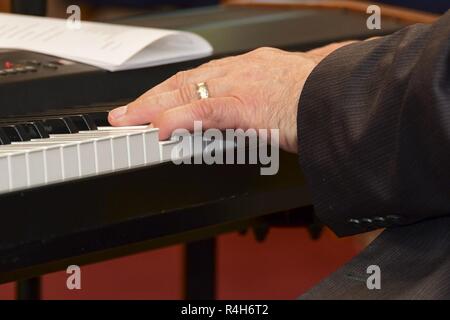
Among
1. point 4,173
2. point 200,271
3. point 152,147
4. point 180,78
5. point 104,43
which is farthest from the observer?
point 200,271

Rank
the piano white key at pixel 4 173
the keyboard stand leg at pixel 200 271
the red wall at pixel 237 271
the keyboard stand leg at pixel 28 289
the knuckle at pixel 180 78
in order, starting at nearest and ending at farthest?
the piano white key at pixel 4 173
the knuckle at pixel 180 78
the keyboard stand leg at pixel 28 289
the keyboard stand leg at pixel 200 271
the red wall at pixel 237 271

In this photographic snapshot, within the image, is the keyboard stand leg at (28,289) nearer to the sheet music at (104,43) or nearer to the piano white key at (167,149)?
the sheet music at (104,43)

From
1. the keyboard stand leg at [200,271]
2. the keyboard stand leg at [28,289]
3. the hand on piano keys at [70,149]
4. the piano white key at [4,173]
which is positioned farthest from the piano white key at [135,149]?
the keyboard stand leg at [200,271]

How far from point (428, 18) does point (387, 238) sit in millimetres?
751

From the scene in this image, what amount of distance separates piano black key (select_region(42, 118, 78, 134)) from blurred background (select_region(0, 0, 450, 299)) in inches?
32.2

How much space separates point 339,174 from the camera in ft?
2.89

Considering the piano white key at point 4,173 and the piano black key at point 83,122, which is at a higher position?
the piano black key at point 83,122

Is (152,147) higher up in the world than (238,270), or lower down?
higher up

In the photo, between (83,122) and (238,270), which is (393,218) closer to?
(83,122)

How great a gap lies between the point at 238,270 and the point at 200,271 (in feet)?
1.26

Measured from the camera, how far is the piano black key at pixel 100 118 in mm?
930

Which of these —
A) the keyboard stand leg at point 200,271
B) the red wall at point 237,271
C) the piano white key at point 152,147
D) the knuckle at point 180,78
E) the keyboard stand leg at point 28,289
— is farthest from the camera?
the red wall at point 237,271

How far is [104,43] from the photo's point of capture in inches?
43.6

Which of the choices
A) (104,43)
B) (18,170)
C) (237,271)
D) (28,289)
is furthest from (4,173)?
(237,271)
